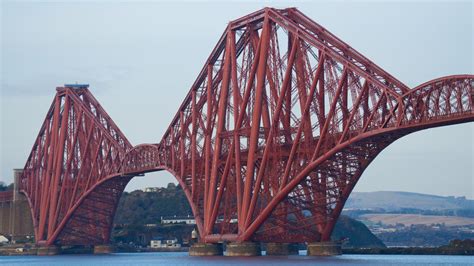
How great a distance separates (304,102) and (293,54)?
499 centimetres

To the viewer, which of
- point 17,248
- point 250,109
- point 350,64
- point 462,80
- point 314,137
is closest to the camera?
point 462,80

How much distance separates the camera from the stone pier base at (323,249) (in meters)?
108

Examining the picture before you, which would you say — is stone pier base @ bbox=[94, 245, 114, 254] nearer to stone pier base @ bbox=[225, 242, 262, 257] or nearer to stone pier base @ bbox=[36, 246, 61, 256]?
stone pier base @ bbox=[36, 246, 61, 256]

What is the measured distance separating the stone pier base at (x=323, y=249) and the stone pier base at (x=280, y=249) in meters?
9.29

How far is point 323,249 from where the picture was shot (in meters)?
109

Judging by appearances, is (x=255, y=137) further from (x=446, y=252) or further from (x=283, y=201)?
(x=446, y=252)

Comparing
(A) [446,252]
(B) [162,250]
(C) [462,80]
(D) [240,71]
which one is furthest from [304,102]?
(B) [162,250]

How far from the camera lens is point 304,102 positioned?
104 m

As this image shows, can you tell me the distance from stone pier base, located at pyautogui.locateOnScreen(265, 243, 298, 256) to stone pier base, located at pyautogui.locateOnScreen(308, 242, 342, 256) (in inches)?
366

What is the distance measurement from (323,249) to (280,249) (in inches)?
441

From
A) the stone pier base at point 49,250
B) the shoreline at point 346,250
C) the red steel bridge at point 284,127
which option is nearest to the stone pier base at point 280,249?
the red steel bridge at point 284,127

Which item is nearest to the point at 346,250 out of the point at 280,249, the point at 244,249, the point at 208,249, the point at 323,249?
the point at 280,249

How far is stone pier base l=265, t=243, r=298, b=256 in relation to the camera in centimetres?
11819

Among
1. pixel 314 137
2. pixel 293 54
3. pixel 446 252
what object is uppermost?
pixel 293 54
